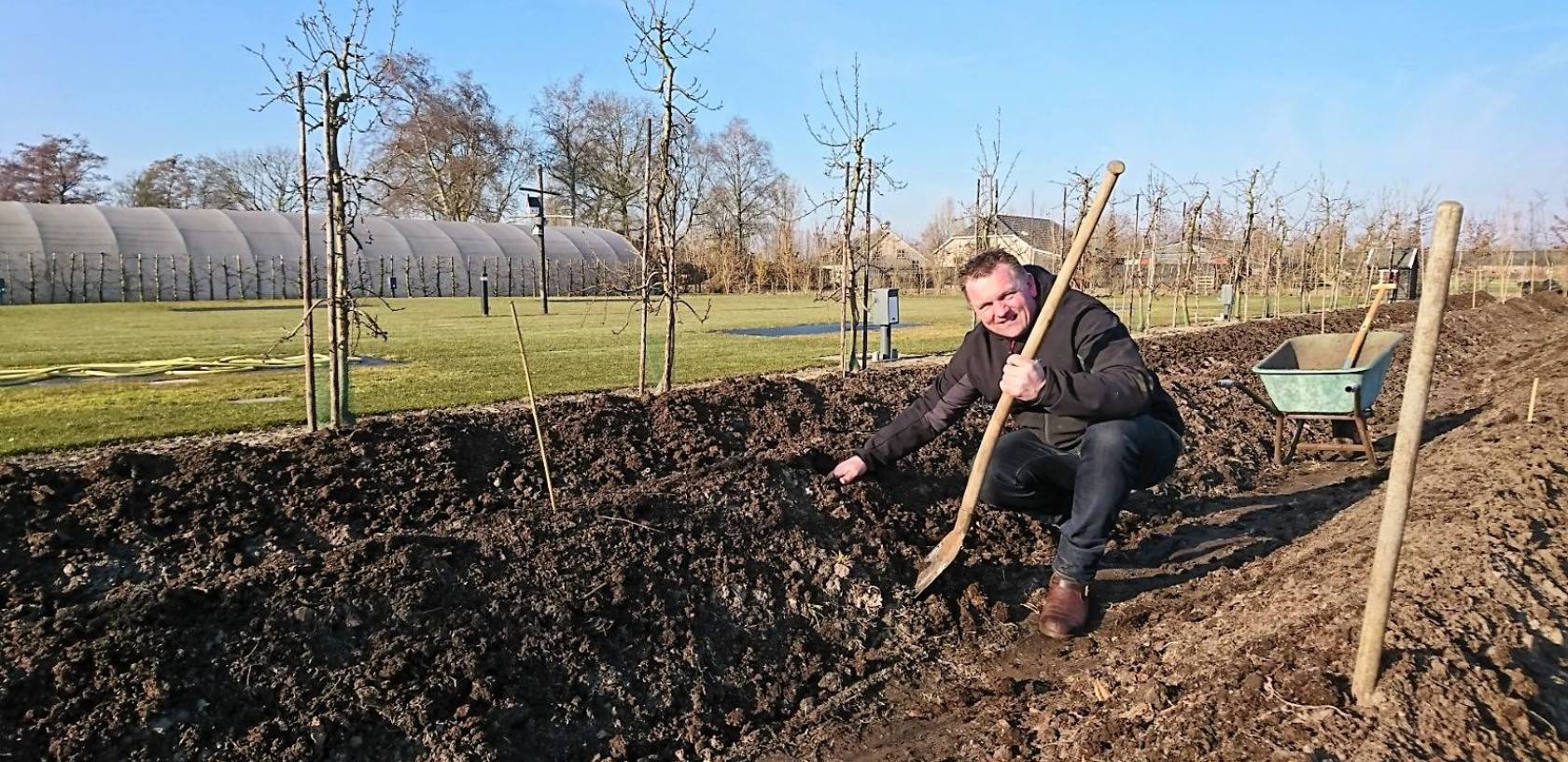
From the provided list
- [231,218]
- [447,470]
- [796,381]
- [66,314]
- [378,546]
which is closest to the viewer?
[378,546]

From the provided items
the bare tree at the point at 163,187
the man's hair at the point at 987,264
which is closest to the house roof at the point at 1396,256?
the man's hair at the point at 987,264

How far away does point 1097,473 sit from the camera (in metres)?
3.43

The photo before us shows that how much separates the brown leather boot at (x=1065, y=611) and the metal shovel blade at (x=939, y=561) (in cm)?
43

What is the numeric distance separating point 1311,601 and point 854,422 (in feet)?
11.5

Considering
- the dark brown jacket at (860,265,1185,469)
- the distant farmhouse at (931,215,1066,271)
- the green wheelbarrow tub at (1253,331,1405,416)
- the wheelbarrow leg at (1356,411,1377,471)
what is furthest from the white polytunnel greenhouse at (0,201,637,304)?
the dark brown jacket at (860,265,1185,469)

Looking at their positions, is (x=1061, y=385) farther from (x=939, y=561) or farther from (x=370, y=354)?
(x=370, y=354)

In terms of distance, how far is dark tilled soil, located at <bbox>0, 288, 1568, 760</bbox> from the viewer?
2.43m

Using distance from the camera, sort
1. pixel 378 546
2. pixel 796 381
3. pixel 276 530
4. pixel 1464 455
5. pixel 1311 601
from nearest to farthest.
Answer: pixel 1311 601 → pixel 378 546 → pixel 276 530 → pixel 1464 455 → pixel 796 381

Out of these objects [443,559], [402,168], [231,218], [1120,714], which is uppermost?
[402,168]

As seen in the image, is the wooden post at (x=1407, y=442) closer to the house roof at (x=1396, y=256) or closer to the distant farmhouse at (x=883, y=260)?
the distant farmhouse at (x=883, y=260)

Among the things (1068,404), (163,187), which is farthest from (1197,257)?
(163,187)

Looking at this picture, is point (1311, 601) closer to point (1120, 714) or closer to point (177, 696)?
point (1120, 714)

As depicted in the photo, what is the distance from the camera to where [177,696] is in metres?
2.51

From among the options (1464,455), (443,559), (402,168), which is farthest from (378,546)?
(402,168)
